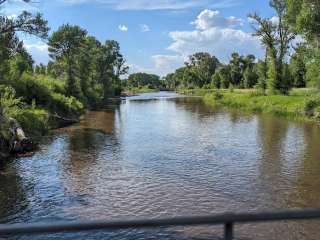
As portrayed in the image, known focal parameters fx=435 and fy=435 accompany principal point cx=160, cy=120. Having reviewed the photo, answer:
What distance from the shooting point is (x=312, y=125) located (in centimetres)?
3756

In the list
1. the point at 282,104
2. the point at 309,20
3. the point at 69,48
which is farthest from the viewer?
the point at 69,48

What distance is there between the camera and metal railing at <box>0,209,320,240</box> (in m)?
3.11

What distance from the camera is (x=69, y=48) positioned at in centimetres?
6450

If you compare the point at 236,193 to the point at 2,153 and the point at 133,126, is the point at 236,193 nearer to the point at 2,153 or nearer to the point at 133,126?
the point at 2,153

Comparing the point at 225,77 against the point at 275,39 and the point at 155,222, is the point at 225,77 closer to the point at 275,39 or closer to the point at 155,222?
the point at 275,39

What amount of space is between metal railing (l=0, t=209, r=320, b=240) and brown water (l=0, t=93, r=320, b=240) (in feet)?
28.9

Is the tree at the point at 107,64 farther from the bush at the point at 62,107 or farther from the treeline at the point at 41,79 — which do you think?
the bush at the point at 62,107

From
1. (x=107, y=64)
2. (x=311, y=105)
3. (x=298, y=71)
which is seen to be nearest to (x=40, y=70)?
(x=107, y=64)

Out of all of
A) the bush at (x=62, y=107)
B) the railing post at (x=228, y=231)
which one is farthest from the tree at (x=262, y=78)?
the railing post at (x=228, y=231)

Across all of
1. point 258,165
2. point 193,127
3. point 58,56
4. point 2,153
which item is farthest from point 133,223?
point 58,56

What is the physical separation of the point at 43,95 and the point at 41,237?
1276 inches

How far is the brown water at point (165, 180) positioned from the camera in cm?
1356

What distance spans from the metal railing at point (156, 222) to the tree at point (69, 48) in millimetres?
58725

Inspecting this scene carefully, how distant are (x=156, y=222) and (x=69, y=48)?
63.8 meters
